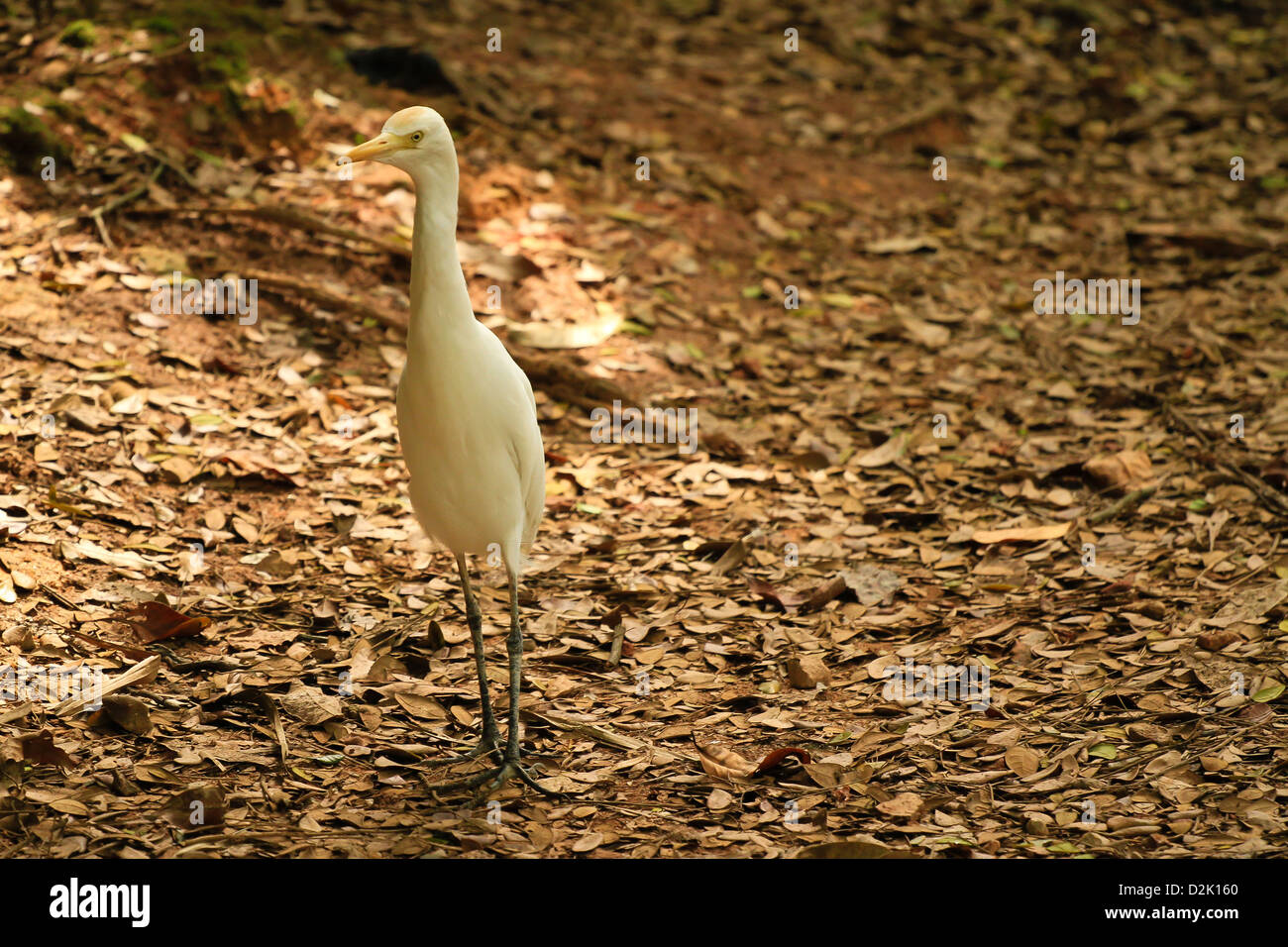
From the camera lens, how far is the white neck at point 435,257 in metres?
3.38

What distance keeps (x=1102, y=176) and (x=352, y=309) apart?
195 inches

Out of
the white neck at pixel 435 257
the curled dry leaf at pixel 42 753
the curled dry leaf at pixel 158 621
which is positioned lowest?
the curled dry leaf at pixel 42 753

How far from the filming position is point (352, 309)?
5965mm

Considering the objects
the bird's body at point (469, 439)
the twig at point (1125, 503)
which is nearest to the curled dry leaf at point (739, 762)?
the bird's body at point (469, 439)

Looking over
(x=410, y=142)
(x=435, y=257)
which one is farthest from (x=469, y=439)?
(x=410, y=142)

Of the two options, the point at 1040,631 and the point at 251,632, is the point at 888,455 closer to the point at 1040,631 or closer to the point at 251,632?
the point at 1040,631

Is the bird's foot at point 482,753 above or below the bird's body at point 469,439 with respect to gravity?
below

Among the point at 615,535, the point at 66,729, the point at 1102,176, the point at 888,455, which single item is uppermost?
the point at 1102,176

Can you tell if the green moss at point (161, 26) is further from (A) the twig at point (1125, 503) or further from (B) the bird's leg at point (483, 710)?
(A) the twig at point (1125, 503)

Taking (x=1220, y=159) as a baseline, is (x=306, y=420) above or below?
below

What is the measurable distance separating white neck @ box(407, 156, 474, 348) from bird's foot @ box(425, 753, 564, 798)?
4.28 ft

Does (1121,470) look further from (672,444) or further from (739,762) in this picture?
(739,762)

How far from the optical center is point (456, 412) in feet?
11.6

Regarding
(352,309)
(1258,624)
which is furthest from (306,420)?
(1258,624)
